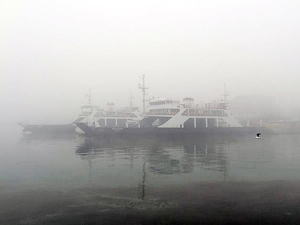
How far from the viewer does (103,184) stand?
12.8 meters

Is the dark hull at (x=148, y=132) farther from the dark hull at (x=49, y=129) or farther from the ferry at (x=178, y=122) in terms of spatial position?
the dark hull at (x=49, y=129)

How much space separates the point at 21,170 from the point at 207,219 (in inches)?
504

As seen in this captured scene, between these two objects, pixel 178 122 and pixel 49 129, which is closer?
pixel 178 122


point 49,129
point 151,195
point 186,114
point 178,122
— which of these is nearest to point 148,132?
point 178,122

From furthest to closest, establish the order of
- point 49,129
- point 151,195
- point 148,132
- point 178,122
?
point 49,129, point 178,122, point 148,132, point 151,195

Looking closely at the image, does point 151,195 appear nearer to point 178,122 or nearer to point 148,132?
point 148,132

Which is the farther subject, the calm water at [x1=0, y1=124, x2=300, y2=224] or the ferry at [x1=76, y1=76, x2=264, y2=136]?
the ferry at [x1=76, y1=76, x2=264, y2=136]

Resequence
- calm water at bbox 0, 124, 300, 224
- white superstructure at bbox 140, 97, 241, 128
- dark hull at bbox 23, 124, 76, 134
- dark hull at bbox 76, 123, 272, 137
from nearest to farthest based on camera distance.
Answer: calm water at bbox 0, 124, 300, 224 → dark hull at bbox 76, 123, 272, 137 → white superstructure at bbox 140, 97, 241, 128 → dark hull at bbox 23, 124, 76, 134

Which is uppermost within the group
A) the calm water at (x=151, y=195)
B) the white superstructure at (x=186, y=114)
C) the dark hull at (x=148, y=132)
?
the white superstructure at (x=186, y=114)

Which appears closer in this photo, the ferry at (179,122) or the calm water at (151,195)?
the calm water at (151,195)

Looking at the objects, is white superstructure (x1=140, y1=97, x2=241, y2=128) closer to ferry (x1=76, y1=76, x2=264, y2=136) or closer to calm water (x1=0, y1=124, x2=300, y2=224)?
ferry (x1=76, y1=76, x2=264, y2=136)

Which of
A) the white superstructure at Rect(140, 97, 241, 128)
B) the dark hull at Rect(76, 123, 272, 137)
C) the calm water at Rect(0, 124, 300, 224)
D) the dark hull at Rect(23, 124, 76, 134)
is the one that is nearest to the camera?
the calm water at Rect(0, 124, 300, 224)

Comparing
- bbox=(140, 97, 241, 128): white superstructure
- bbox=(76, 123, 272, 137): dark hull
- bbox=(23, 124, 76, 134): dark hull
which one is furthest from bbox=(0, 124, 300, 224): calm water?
bbox=(23, 124, 76, 134): dark hull

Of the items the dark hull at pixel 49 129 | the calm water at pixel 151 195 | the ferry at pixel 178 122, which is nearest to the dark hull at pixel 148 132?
the ferry at pixel 178 122
